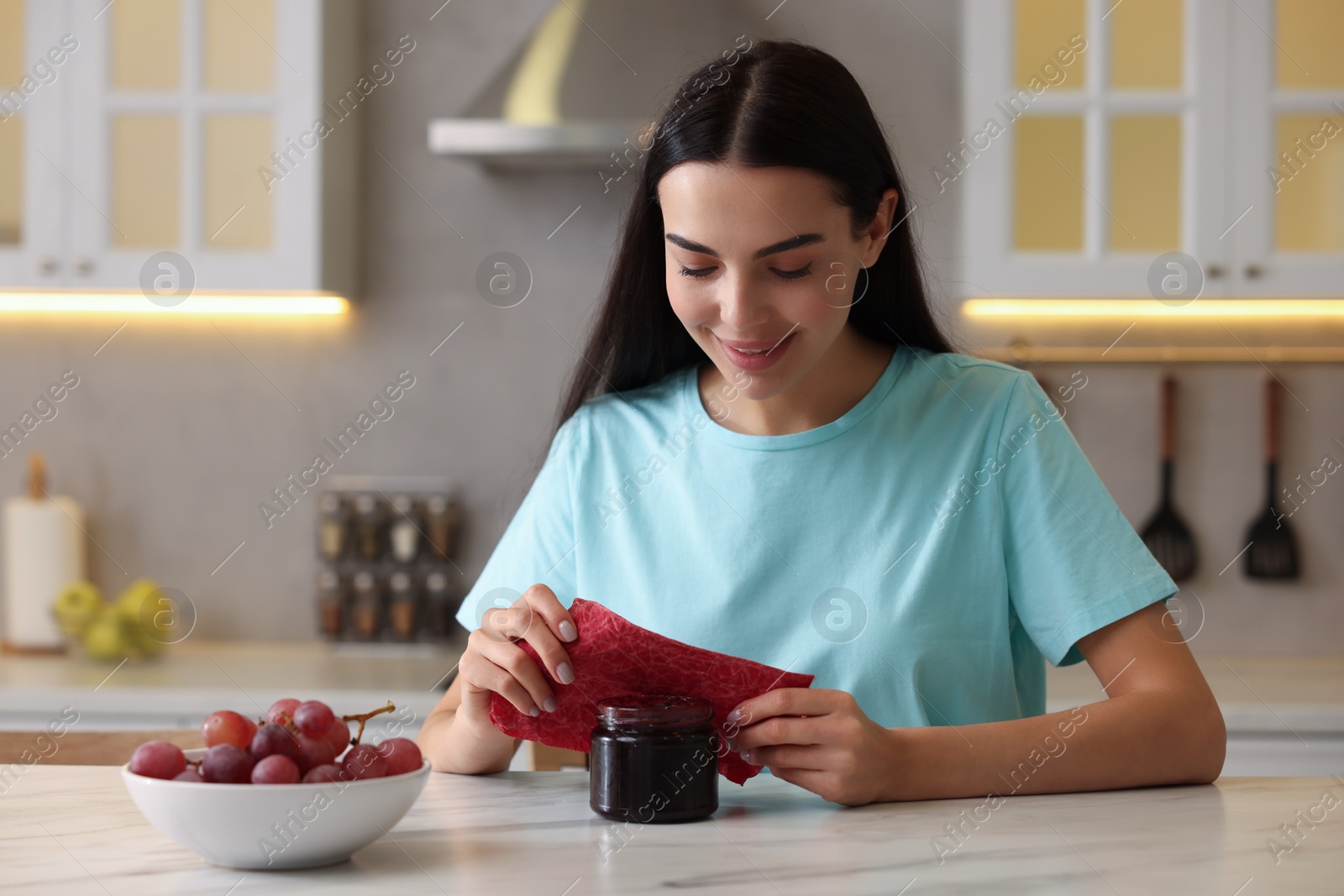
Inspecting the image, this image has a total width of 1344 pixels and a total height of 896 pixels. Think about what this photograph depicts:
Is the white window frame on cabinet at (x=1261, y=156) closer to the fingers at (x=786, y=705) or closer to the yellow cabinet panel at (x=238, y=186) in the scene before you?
the fingers at (x=786, y=705)

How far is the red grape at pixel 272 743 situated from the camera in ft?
2.54

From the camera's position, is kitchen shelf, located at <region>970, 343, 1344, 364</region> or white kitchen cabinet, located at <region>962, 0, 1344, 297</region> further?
kitchen shelf, located at <region>970, 343, 1344, 364</region>

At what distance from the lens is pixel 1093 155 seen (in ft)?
7.68

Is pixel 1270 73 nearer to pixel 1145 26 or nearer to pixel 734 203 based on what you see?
pixel 1145 26

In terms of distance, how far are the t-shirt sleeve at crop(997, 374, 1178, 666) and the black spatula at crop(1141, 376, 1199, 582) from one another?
4.75 feet

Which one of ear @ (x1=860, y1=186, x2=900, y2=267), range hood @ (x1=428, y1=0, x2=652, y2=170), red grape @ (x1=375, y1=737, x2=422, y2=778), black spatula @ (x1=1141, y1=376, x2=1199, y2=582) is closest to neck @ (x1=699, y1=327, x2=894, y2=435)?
ear @ (x1=860, y1=186, x2=900, y2=267)

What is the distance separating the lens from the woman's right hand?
92 cm

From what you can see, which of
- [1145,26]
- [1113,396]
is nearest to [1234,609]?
[1113,396]

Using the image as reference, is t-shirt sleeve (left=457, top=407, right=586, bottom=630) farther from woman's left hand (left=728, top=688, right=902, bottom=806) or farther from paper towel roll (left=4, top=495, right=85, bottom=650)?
paper towel roll (left=4, top=495, right=85, bottom=650)

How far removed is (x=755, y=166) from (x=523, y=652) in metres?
0.48

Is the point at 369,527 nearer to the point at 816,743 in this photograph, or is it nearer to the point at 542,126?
the point at 542,126

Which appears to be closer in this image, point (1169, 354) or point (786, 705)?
point (786, 705)

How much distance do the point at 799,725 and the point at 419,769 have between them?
29cm

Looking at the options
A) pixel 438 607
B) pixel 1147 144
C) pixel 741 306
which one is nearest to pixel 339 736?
pixel 741 306
